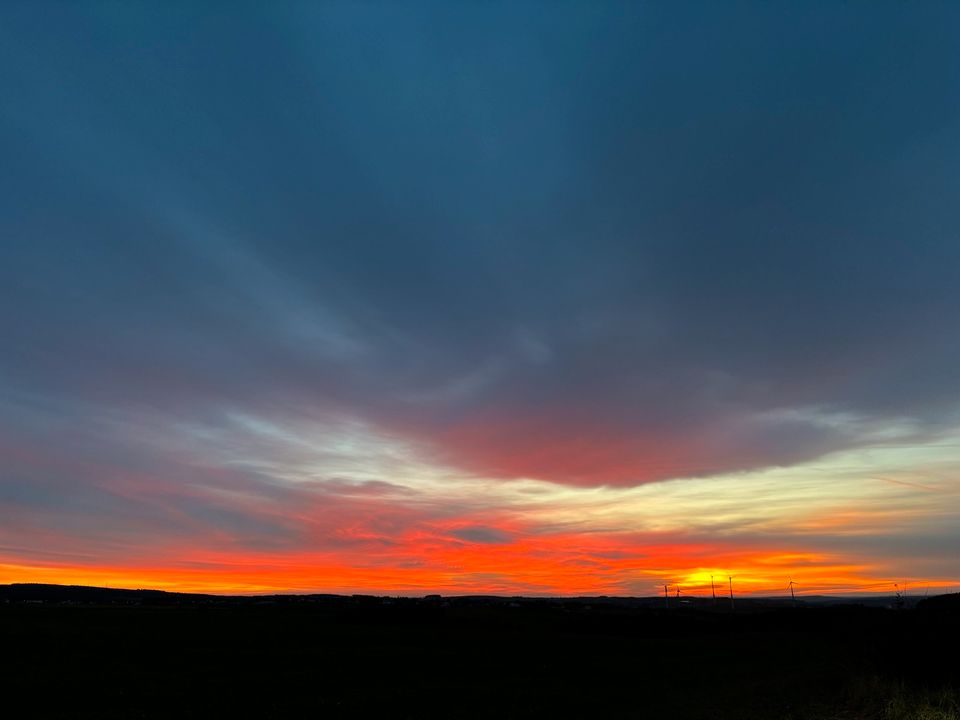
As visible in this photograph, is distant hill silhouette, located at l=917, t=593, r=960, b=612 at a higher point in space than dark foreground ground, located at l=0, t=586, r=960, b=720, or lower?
higher

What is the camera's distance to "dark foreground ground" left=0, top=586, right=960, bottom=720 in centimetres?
2997

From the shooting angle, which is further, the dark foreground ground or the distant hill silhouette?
the distant hill silhouette

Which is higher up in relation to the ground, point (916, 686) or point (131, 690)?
point (916, 686)

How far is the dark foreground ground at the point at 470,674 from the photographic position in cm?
2997

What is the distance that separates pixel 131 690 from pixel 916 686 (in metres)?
48.6

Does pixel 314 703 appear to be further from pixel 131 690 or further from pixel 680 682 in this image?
pixel 680 682

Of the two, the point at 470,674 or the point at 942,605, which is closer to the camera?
the point at 470,674

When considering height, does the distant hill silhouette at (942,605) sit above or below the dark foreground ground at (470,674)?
above

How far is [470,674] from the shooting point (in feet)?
179

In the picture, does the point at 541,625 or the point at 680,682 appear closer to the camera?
the point at 680,682

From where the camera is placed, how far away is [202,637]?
3356 inches

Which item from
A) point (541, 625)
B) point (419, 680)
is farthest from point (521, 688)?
point (541, 625)

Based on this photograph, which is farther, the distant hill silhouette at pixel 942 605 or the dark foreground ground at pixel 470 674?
the distant hill silhouette at pixel 942 605

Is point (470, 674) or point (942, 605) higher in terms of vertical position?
point (942, 605)
